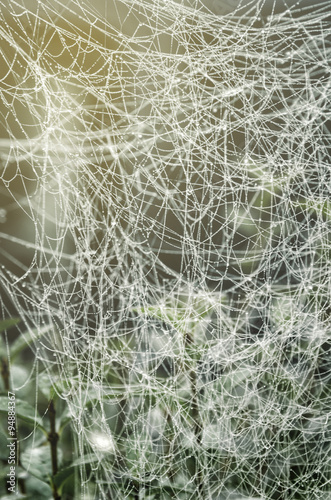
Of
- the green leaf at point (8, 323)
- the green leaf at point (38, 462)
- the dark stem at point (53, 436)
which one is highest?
the green leaf at point (8, 323)

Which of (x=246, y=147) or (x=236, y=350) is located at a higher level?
(x=246, y=147)

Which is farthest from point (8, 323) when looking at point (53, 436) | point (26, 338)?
point (53, 436)

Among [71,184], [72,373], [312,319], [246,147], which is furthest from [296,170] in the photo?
[72,373]

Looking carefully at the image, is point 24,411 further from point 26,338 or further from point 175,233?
point 175,233

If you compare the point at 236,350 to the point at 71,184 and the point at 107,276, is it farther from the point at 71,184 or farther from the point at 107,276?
the point at 71,184

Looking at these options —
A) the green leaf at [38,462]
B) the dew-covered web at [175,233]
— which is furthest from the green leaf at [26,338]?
the green leaf at [38,462]

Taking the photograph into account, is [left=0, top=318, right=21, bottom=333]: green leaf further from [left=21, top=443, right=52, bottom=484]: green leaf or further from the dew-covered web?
[left=21, top=443, right=52, bottom=484]: green leaf

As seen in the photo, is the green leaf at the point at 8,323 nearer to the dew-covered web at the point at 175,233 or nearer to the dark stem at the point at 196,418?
the dew-covered web at the point at 175,233
